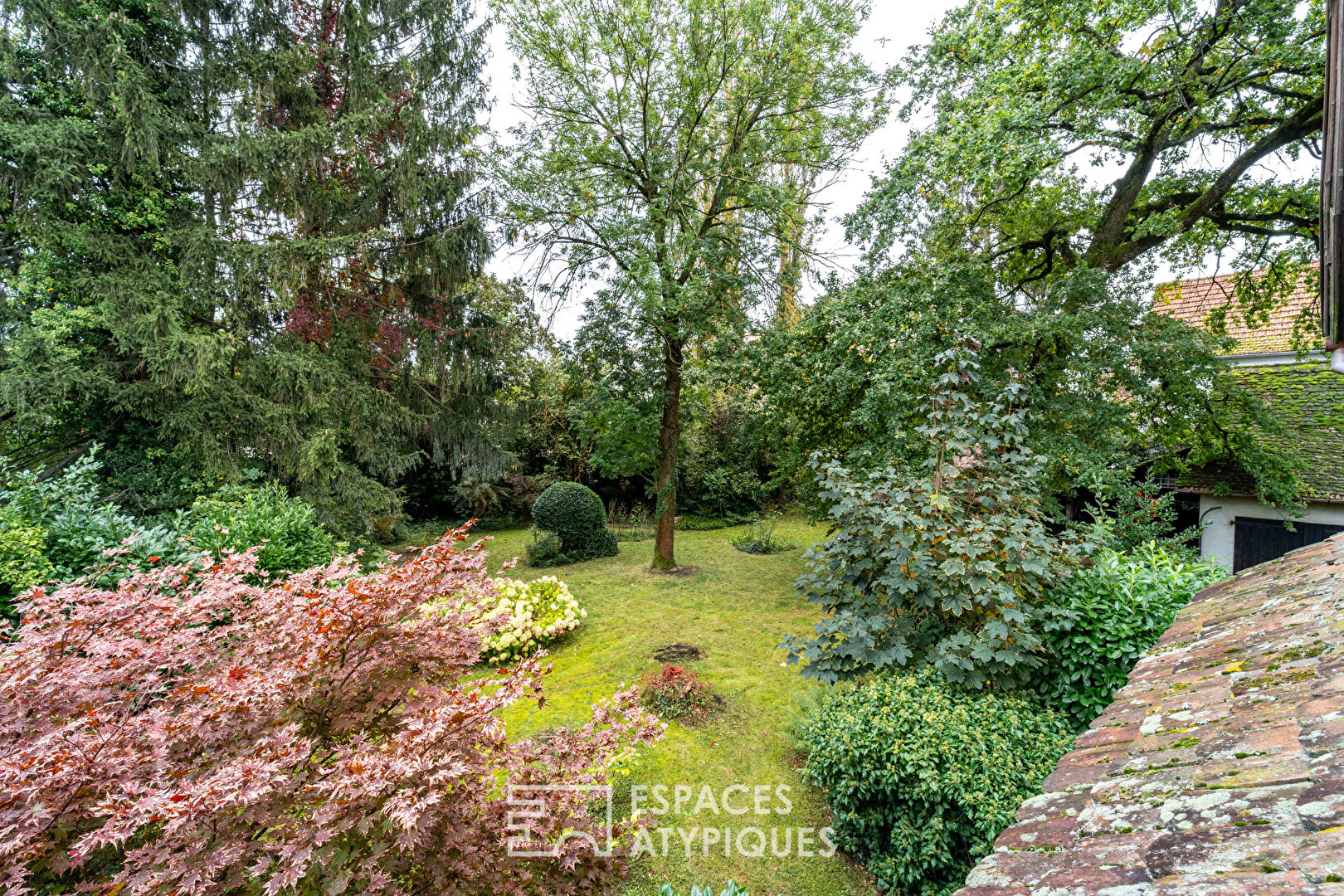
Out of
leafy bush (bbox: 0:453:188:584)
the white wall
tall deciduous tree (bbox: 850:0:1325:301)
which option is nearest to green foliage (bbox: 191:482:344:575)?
leafy bush (bbox: 0:453:188:584)

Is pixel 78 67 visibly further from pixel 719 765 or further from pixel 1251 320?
pixel 1251 320

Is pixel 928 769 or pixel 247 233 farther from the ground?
pixel 247 233

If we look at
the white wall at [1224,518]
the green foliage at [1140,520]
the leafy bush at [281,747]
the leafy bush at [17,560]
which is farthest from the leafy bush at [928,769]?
the white wall at [1224,518]

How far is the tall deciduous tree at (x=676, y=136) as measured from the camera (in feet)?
26.4

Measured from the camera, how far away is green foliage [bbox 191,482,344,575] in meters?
5.30

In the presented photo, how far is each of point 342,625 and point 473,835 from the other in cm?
99

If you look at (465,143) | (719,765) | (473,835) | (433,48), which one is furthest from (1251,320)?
(433,48)

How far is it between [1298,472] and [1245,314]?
254 cm

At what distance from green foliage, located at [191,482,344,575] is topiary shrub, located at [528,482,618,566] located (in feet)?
15.5

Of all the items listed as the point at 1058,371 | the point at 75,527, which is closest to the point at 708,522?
the point at 1058,371

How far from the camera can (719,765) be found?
13.4 ft

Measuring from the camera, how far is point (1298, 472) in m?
8.22

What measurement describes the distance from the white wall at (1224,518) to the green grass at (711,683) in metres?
6.96

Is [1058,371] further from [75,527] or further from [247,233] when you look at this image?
[247,233]
